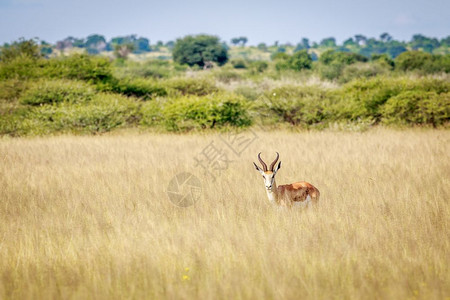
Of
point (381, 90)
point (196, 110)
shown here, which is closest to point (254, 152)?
point (196, 110)

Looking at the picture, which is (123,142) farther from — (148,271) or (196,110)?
(148,271)

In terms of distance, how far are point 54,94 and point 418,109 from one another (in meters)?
16.0

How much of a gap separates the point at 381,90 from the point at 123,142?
1186 cm

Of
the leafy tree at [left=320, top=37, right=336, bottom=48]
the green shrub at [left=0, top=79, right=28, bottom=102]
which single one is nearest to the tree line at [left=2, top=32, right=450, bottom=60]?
the leafy tree at [left=320, top=37, right=336, bottom=48]

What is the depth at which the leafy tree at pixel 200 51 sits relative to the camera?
Answer: 2504 inches

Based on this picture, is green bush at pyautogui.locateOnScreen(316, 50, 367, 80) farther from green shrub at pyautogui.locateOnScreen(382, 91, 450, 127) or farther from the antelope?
the antelope

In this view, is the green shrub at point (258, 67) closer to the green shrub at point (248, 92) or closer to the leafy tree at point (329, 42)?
the green shrub at point (248, 92)

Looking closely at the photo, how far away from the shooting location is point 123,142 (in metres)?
14.1

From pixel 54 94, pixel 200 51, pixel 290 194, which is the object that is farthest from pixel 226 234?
pixel 200 51

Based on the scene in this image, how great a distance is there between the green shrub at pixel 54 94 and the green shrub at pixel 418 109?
1368 cm

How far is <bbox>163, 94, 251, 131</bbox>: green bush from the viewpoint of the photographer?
1766 cm

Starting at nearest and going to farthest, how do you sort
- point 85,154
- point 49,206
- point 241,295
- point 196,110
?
point 241,295, point 49,206, point 85,154, point 196,110

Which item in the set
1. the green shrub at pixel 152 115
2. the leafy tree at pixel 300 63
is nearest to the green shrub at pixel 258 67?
the leafy tree at pixel 300 63

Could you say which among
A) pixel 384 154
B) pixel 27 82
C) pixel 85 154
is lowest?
pixel 384 154
